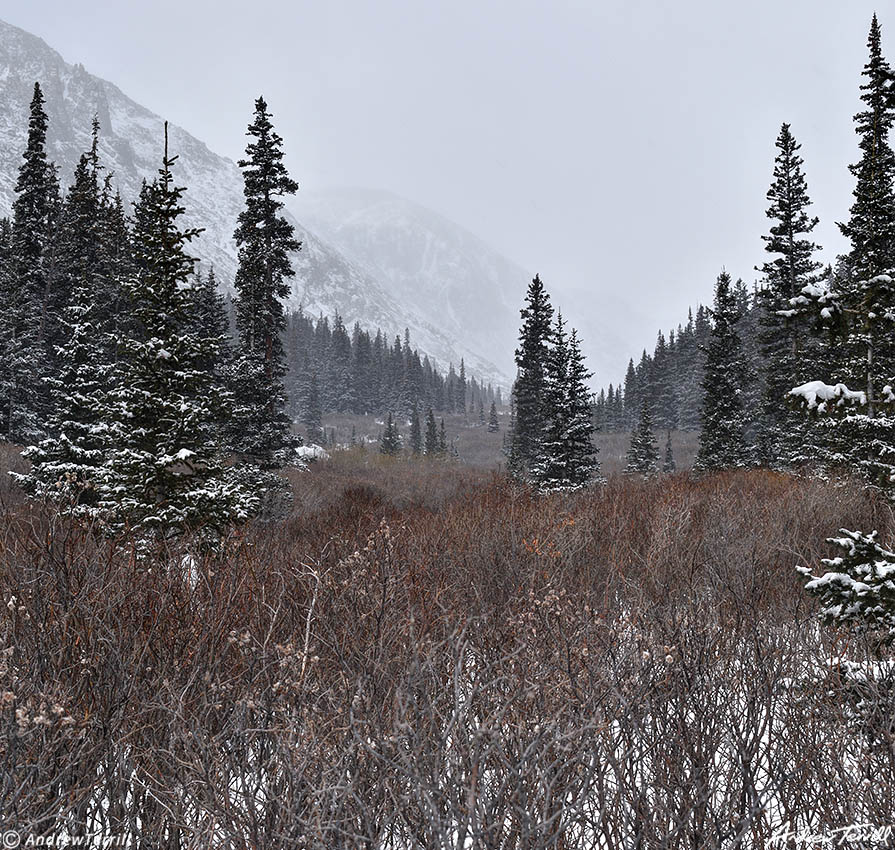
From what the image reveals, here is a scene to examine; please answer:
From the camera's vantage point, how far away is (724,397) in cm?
2689

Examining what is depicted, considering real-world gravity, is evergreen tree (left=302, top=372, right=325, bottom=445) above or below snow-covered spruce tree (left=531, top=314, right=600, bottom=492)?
above

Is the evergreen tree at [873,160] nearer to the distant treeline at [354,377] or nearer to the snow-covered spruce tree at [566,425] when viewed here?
the snow-covered spruce tree at [566,425]

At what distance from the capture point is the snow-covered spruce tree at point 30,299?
87.6ft

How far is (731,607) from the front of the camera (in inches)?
215

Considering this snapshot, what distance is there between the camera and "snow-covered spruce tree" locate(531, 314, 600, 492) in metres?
21.4

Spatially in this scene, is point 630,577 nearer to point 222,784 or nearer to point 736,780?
point 736,780

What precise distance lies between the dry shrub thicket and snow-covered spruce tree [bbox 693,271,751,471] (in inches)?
831

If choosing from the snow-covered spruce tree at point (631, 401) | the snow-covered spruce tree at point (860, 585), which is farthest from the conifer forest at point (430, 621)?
the snow-covered spruce tree at point (631, 401)

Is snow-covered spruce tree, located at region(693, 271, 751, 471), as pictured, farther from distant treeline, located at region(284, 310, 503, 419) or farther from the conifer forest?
distant treeline, located at region(284, 310, 503, 419)

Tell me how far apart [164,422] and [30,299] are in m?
26.3

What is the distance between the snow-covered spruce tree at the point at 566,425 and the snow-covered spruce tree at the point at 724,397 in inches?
322

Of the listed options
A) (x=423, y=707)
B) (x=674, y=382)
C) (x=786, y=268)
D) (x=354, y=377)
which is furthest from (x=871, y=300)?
(x=354, y=377)

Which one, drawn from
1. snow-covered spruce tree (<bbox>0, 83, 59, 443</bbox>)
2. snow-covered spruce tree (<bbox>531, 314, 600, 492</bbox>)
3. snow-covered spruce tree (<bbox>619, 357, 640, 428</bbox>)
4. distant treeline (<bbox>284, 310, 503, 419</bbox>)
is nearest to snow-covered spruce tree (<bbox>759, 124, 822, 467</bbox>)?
snow-covered spruce tree (<bbox>531, 314, 600, 492</bbox>)

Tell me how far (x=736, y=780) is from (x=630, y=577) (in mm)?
4695
